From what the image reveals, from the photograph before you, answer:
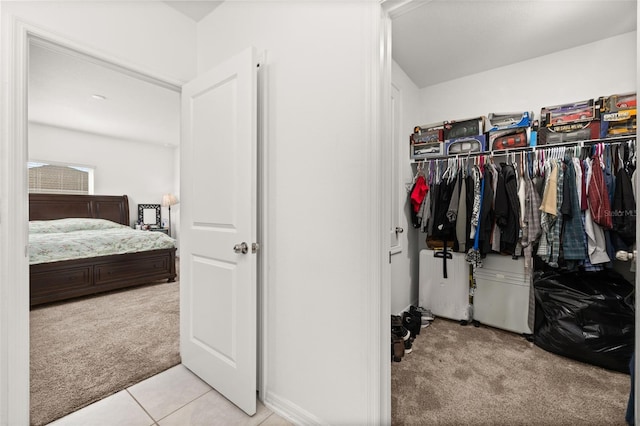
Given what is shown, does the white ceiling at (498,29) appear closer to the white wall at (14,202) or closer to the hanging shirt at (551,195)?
the hanging shirt at (551,195)

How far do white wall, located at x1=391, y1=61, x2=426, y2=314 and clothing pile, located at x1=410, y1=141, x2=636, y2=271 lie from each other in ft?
0.47

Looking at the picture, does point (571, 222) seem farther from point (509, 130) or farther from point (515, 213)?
point (509, 130)

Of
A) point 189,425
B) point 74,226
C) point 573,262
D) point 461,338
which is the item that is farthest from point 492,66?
point 74,226

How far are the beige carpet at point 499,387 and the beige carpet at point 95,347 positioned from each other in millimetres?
1685

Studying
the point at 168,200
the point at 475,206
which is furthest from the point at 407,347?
the point at 168,200

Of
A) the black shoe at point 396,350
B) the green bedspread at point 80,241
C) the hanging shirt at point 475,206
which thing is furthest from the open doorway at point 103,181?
the hanging shirt at point 475,206

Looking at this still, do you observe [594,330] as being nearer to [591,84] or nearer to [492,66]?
[591,84]

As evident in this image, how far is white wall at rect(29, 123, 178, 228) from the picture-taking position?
4934 millimetres

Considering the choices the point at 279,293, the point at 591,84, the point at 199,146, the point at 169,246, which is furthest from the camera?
the point at 169,246

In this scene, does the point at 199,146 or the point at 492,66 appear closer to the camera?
the point at 199,146

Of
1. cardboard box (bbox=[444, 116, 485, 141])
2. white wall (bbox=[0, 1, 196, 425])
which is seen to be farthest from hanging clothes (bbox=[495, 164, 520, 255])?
white wall (bbox=[0, 1, 196, 425])

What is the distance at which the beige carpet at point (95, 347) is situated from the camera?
1717 millimetres

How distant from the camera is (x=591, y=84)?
2438mm

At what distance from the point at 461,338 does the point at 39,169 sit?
6.71 meters
